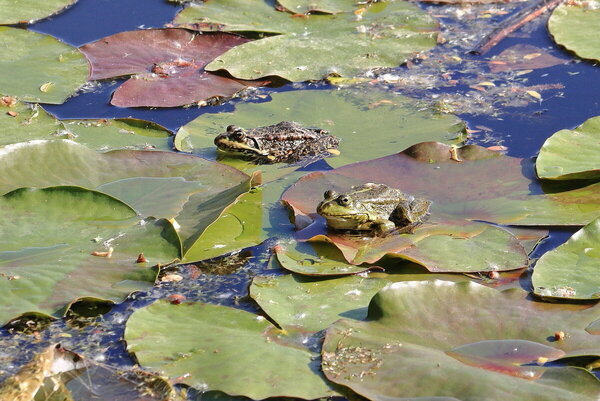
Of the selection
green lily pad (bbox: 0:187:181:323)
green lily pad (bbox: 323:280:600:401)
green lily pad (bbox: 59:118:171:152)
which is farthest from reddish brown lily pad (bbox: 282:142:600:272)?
green lily pad (bbox: 59:118:171:152)

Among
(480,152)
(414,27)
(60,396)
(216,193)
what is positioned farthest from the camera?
(414,27)

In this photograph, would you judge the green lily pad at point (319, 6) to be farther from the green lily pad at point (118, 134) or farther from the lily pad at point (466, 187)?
the lily pad at point (466, 187)

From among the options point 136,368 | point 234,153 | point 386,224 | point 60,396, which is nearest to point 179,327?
point 136,368

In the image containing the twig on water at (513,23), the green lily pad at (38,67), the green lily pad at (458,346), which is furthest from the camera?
the twig on water at (513,23)

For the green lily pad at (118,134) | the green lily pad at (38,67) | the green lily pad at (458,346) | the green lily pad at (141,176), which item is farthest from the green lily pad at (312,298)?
the green lily pad at (38,67)

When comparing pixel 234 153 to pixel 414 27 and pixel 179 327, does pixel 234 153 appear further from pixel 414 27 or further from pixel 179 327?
pixel 414 27
